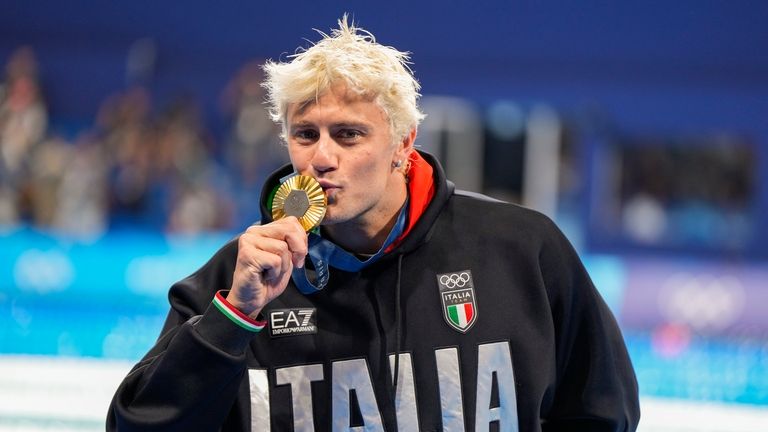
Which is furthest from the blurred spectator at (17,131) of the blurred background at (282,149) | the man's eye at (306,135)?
the man's eye at (306,135)

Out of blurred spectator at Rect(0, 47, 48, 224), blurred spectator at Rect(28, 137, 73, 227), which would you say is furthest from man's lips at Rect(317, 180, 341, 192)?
blurred spectator at Rect(0, 47, 48, 224)

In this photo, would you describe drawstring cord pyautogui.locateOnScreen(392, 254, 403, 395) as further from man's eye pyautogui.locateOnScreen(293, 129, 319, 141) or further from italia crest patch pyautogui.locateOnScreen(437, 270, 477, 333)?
man's eye pyautogui.locateOnScreen(293, 129, 319, 141)

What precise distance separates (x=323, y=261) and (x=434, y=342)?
10.7 inches

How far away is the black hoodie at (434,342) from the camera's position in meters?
1.93

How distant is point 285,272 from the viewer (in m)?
1.74

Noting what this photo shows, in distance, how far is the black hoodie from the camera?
193 centimetres

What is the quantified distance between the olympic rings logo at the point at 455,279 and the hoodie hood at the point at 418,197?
9 centimetres

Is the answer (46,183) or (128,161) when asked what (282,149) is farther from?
(46,183)

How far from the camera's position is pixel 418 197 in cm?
209

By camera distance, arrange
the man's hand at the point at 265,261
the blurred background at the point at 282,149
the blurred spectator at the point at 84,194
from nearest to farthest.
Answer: the man's hand at the point at 265,261 < the blurred background at the point at 282,149 < the blurred spectator at the point at 84,194

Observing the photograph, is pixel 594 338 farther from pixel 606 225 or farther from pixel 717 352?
pixel 606 225

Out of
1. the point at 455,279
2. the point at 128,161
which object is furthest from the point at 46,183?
the point at 455,279

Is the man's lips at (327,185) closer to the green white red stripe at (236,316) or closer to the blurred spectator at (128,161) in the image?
the green white red stripe at (236,316)

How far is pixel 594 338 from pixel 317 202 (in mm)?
679
